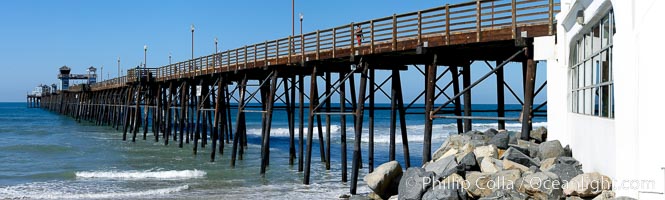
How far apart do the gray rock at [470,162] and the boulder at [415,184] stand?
520 mm

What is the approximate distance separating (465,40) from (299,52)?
25.4 feet

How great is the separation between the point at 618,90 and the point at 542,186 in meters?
1.49

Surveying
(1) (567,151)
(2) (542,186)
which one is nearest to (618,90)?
(2) (542,186)

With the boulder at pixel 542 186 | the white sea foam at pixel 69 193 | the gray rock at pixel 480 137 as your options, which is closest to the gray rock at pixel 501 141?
the gray rock at pixel 480 137

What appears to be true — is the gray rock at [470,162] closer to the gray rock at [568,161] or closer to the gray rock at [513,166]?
the gray rock at [513,166]

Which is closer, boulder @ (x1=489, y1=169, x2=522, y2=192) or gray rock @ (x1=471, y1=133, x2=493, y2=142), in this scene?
boulder @ (x1=489, y1=169, x2=522, y2=192)

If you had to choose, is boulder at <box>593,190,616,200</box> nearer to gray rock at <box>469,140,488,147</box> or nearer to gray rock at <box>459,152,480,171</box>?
gray rock at <box>459,152,480,171</box>

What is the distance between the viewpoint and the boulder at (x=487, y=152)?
1105cm

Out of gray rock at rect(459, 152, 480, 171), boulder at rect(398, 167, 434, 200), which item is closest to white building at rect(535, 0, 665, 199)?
gray rock at rect(459, 152, 480, 171)

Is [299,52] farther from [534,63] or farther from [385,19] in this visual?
[534,63]

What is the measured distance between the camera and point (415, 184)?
1072cm

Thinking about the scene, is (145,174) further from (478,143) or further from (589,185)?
(589,185)

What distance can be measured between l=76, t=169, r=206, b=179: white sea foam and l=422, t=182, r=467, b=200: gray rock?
41.1ft

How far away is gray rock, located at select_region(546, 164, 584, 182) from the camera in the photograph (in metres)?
9.24
